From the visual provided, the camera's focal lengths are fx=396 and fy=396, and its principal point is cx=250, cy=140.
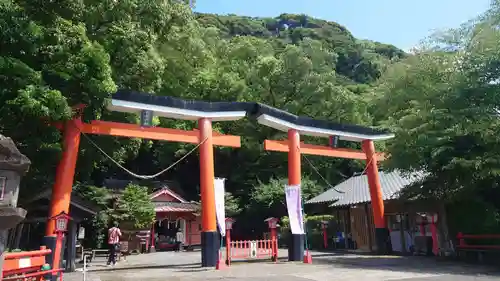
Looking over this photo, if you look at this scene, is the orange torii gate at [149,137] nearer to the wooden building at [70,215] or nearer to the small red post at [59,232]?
the small red post at [59,232]

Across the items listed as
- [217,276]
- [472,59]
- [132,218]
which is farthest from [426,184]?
[132,218]

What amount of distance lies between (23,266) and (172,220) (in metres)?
22.0

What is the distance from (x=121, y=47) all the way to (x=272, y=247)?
8.79 meters

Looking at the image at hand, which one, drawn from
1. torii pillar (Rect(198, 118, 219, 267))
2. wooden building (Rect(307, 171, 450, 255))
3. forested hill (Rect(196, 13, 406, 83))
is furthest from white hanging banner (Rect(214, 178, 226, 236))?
forested hill (Rect(196, 13, 406, 83))

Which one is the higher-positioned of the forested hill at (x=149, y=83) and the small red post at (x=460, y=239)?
the forested hill at (x=149, y=83)

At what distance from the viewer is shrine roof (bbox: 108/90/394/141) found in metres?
12.9

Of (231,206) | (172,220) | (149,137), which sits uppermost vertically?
(149,137)

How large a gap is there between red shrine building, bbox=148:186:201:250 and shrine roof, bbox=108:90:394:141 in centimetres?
1407

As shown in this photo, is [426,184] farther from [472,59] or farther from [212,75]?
[212,75]

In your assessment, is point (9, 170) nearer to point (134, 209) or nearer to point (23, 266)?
point (23, 266)

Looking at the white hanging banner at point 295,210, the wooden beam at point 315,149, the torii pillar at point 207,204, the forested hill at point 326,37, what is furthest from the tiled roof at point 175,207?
the forested hill at point 326,37

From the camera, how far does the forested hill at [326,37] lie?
5669 centimetres

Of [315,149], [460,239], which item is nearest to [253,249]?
[315,149]

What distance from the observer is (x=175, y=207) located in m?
27.4
